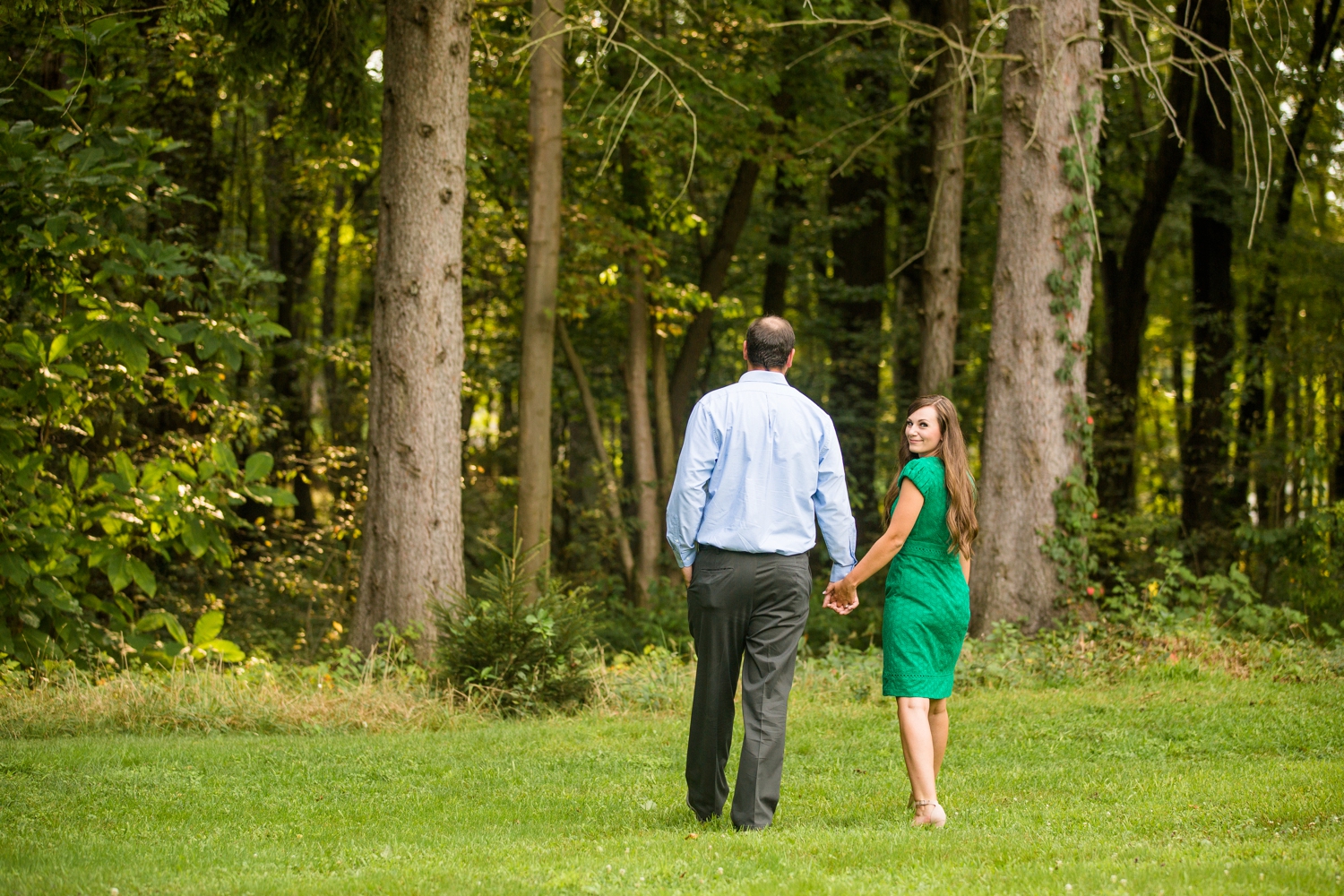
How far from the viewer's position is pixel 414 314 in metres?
9.38

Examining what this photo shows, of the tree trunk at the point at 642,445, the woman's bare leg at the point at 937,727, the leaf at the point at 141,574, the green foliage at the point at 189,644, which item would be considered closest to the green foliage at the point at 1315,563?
the woman's bare leg at the point at 937,727

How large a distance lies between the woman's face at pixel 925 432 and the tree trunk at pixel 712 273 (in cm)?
1165

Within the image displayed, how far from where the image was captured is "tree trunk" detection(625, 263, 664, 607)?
16.4 meters

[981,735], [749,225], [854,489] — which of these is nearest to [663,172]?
[749,225]

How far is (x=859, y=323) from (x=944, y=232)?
5.06m

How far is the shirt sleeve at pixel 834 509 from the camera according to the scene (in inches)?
189

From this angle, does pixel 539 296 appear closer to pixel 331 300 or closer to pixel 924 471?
pixel 924 471

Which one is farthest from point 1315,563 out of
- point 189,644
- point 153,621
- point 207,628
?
point 153,621

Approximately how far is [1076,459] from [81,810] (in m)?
8.27

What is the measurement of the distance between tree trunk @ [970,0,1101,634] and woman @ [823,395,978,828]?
5718 mm

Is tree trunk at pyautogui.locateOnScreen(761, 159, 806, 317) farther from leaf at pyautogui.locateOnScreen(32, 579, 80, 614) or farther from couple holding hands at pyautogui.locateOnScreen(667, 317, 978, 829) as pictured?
couple holding hands at pyautogui.locateOnScreen(667, 317, 978, 829)

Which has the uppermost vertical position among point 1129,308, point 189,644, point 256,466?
point 1129,308

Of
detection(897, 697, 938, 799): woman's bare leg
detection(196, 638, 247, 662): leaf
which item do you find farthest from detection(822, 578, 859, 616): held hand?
detection(196, 638, 247, 662): leaf

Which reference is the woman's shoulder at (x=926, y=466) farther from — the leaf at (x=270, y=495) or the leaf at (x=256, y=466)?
the leaf at (x=256, y=466)
